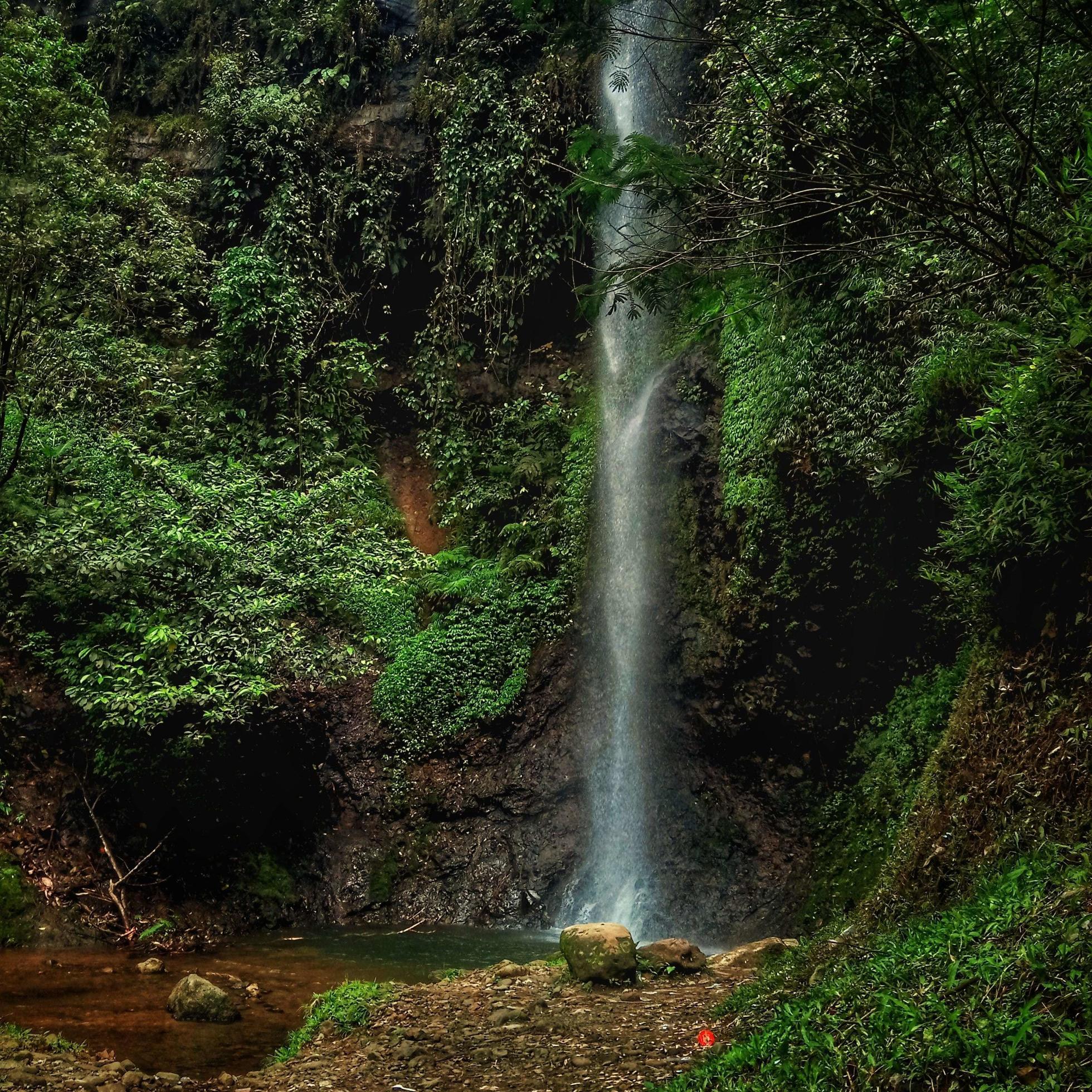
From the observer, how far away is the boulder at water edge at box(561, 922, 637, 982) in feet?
20.8

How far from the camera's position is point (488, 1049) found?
17.0ft

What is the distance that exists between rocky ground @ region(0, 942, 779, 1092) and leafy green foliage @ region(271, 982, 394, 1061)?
0.09m

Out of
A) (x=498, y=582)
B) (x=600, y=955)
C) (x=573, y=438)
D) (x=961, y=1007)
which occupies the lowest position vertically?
(x=600, y=955)

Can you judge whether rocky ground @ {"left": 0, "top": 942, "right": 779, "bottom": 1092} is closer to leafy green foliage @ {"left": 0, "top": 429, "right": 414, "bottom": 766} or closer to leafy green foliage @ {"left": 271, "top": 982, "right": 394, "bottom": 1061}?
leafy green foliage @ {"left": 271, "top": 982, "right": 394, "bottom": 1061}

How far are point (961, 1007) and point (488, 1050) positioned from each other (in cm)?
305

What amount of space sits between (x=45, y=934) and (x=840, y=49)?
973cm

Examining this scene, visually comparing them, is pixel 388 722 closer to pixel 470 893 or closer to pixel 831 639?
pixel 470 893

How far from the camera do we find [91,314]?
13281mm

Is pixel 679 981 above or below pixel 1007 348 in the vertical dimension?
below

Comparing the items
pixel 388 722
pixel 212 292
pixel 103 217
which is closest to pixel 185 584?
pixel 388 722

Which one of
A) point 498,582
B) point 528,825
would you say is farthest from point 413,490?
point 528,825

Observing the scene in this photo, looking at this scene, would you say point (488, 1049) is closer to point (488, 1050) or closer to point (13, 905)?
point (488, 1050)

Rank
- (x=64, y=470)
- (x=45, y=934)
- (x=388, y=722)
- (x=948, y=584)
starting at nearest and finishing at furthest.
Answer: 1. (x=948, y=584)
2. (x=45, y=934)
3. (x=64, y=470)
4. (x=388, y=722)

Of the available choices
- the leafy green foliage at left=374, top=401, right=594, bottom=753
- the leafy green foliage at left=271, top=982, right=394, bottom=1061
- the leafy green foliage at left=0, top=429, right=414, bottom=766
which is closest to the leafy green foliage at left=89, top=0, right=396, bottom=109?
the leafy green foliage at left=374, top=401, right=594, bottom=753
